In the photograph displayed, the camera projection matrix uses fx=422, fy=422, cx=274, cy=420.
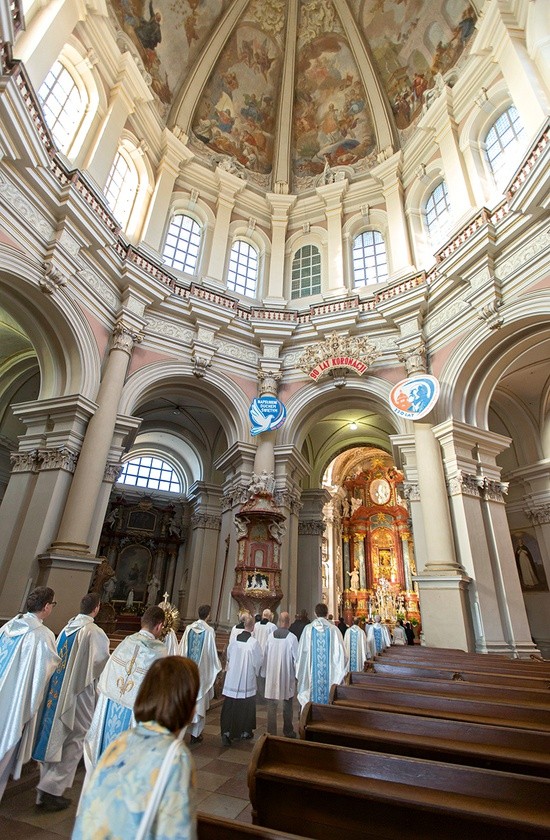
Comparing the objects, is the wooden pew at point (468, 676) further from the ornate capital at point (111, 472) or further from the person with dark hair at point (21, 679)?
the ornate capital at point (111, 472)

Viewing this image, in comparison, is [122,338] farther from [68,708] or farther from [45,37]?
[68,708]

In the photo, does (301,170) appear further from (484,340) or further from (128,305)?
(484,340)

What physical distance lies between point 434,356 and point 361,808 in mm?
9455

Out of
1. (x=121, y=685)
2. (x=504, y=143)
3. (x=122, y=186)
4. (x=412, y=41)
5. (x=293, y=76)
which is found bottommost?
(x=121, y=685)

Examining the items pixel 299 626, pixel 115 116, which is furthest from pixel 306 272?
pixel 299 626

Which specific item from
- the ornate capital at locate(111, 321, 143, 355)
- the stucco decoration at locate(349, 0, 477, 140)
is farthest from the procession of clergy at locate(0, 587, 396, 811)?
the stucco decoration at locate(349, 0, 477, 140)

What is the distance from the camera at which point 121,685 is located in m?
3.01

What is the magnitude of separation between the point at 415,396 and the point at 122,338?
683 cm

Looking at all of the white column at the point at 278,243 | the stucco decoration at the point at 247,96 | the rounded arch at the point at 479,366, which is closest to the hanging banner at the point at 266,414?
the rounded arch at the point at 479,366

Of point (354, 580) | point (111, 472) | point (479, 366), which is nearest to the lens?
point (111, 472)

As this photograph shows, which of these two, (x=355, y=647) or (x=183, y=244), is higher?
(x=183, y=244)

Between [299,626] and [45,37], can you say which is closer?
[299,626]

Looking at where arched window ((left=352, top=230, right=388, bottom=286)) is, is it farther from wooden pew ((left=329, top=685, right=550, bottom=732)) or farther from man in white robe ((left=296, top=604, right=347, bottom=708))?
wooden pew ((left=329, top=685, right=550, bottom=732))

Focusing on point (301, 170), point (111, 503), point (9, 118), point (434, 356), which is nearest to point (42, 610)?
point (9, 118)
